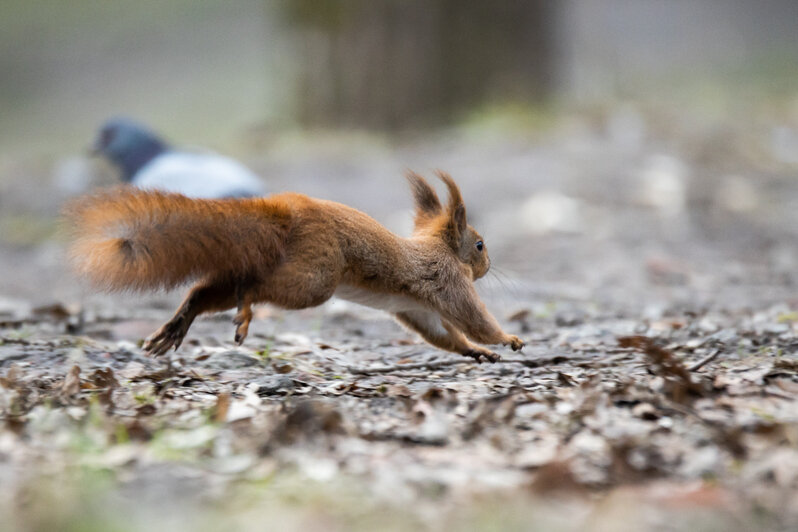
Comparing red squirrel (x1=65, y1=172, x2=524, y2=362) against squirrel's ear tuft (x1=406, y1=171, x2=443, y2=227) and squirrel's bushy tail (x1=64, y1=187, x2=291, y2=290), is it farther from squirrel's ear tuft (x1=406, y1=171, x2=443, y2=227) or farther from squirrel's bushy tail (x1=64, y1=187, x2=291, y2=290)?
squirrel's ear tuft (x1=406, y1=171, x2=443, y2=227)

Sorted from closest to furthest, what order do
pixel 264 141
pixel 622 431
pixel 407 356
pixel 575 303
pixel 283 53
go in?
pixel 622 431 < pixel 407 356 < pixel 575 303 < pixel 264 141 < pixel 283 53

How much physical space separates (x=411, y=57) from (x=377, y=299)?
8.29 meters

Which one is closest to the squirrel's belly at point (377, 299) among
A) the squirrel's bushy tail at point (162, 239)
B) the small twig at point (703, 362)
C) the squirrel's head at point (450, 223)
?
the squirrel's head at point (450, 223)

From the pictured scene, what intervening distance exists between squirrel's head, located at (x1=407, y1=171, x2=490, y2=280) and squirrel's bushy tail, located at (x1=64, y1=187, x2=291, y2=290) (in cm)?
101

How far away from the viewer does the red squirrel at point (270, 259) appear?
2986 millimetres

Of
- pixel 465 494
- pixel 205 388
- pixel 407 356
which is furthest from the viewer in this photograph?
pixel 407 356

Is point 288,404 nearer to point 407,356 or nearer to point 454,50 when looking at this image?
point 407,356

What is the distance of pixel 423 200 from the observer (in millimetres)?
4199

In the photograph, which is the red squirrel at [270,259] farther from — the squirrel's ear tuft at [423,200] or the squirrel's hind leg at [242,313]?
the squirrel's ear tuft at [423,200]

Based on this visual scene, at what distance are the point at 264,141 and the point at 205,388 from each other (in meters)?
8.29

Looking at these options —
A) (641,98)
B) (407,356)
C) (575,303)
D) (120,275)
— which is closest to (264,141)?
(641,98)

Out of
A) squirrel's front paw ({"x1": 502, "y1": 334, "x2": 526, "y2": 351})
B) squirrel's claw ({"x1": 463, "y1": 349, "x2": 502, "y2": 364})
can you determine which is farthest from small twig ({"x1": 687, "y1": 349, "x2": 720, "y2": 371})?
squirrel's claw ({"x1": 463, "y1": 349, "x2": 502, "y2": 364})

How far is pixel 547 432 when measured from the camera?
9.20 feet

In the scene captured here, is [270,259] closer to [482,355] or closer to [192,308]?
[192,308]
